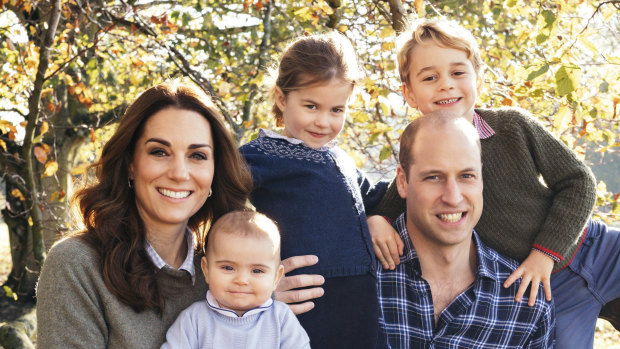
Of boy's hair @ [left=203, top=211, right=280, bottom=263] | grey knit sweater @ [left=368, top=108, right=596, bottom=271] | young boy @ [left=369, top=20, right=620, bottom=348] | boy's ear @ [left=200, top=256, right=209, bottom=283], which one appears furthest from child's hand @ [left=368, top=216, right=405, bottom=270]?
boy's ear @ [left=200, top=256, right=209, bottom=283]

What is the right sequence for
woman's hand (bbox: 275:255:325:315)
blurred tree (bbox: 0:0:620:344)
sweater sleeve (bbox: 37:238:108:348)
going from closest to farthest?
sweater sleeve (bbox: 37:238:108:348) < woman's hand (bbox: 275:255:325:315) < blurred tree (bbox: 0:0:620:344)

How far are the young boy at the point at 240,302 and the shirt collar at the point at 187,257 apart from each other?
0.11 metres

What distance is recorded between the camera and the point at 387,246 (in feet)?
9.80

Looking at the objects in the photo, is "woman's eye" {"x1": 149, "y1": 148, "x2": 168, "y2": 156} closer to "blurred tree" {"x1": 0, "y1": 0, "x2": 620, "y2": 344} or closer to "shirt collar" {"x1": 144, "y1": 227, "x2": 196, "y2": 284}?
"shirt collar" {"x1": 144, "y1": 227, "x2": 196, "y2": 284}

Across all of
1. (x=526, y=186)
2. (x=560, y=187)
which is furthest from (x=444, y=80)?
(x=560, y=187)

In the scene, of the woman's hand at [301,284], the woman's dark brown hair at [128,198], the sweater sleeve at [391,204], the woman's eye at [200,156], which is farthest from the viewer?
the sweater sleeve at [391,204]

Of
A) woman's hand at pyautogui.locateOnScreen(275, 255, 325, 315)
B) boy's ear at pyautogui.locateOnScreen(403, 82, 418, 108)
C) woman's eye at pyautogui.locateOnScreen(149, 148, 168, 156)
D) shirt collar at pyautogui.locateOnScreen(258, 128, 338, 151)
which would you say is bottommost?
woman's hand at pyautogui.locateOnScreen(275, 255, 325, 315)

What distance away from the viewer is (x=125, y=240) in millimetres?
2477

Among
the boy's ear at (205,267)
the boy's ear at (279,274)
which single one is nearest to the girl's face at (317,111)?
the boy's ear at (279,274)

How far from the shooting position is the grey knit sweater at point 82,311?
7.22 ft

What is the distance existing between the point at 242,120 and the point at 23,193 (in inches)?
90.7

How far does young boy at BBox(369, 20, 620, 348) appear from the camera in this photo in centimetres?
299

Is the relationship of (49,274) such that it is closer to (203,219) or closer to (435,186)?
(203,219)

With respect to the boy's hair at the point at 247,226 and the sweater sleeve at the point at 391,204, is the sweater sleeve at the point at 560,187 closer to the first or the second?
the sweater sleeve at the point at 391,204
